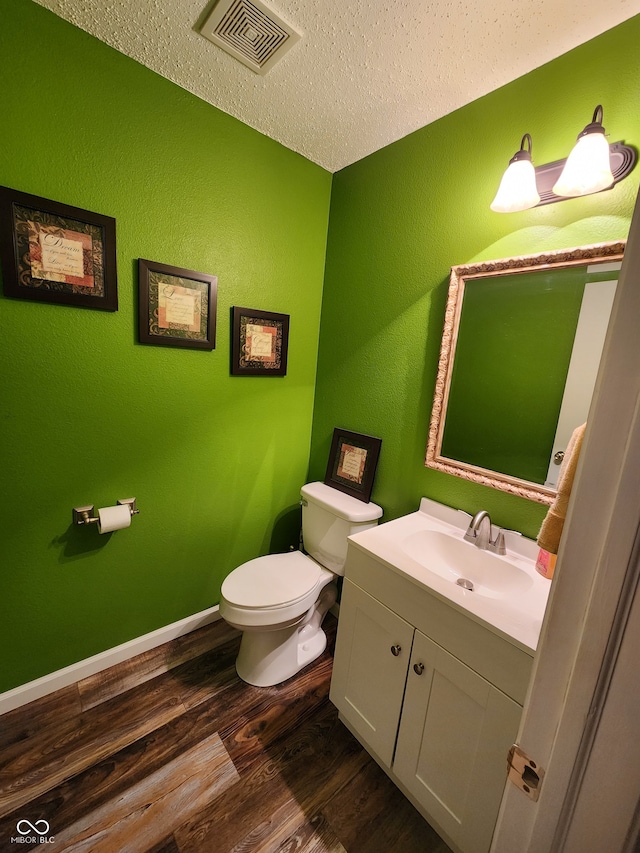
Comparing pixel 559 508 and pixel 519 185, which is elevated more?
pixel 519 185

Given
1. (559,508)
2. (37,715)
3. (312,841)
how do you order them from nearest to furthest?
(559,508), (312,841), (37,715)

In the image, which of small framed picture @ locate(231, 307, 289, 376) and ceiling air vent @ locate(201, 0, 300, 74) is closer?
ceiling air vent @ locate(201, 0, 300, 74)

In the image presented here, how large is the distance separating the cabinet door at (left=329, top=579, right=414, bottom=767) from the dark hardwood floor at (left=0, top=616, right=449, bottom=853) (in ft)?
0.58

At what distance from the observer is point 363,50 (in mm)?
1138

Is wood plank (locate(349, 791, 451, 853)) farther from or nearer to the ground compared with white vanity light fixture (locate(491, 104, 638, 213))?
nearer to the ground

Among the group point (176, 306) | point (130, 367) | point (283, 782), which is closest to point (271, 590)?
point (283, 782)

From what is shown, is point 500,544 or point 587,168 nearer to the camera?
point 587,168

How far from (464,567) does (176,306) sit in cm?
156

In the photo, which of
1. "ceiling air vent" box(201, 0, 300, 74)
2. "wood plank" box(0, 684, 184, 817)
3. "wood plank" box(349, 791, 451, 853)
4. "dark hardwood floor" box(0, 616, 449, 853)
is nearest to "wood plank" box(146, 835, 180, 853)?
"dark hardwood floor" box(0, 616, 449, 853)

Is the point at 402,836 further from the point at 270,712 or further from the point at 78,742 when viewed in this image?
the point at 78,742

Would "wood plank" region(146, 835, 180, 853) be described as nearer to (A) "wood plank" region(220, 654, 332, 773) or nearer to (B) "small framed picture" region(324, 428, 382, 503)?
(A) "wood plank" region(220, 654, 332, 773)

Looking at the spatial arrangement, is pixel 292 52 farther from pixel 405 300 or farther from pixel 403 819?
pixel 403 819

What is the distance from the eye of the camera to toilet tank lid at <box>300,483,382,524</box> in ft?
5.33

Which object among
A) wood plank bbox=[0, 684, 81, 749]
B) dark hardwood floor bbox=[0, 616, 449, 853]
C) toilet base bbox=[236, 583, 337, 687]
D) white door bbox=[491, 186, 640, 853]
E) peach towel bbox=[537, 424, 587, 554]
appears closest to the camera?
white door bbox=[491, 186, 640, 853]
